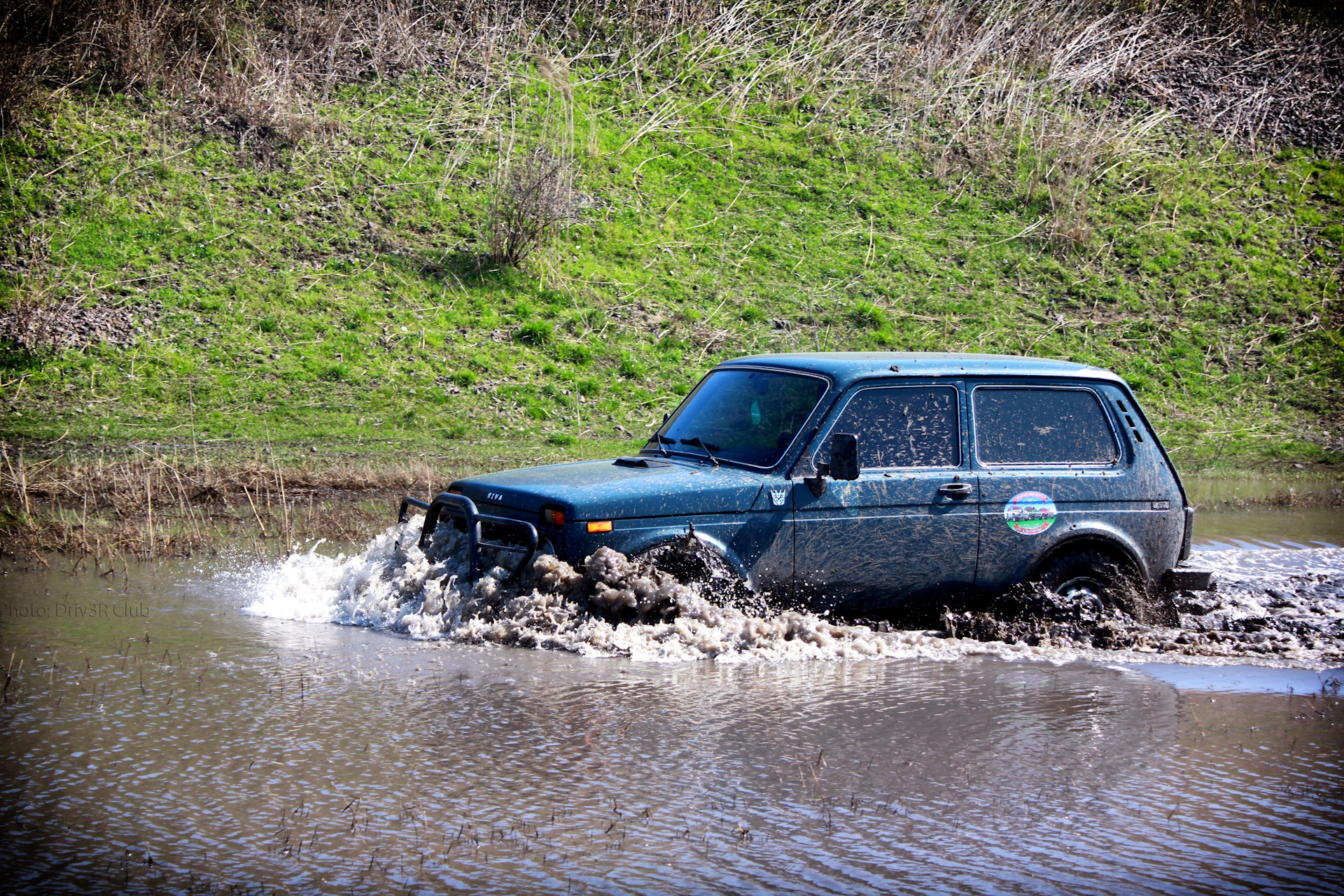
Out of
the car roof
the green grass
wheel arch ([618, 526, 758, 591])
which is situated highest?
the green grass

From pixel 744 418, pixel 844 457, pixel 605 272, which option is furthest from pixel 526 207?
pixel 844 457

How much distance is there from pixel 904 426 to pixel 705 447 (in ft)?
4.00

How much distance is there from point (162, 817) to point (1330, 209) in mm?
27997

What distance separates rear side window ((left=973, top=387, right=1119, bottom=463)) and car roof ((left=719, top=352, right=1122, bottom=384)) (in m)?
0.13

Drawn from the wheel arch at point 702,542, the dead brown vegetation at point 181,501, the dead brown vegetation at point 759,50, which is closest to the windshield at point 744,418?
the wheel arch at point 702,542

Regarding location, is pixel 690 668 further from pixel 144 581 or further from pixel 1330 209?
pixel 1330 209

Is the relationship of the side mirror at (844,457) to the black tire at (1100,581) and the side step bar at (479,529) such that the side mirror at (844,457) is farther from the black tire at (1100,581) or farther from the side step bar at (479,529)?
the side step bar at (479,529)

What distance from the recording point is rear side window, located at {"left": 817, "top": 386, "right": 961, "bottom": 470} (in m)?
7.55

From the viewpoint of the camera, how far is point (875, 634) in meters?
7.61

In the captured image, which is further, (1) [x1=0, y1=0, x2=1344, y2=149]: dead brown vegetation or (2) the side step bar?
(1) [x1=0, y1=0, x2=1344, y2=149]: dead brown vegetation

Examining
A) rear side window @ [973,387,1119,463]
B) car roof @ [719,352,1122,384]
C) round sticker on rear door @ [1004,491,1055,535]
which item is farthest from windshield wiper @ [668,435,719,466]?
round sticker on rear door @ [1004,491,1055,535]

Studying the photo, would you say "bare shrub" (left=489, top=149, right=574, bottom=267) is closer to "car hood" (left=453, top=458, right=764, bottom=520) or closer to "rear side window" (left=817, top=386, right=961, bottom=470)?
"car hood" (left=453, top=458, right=764, bottom=520)

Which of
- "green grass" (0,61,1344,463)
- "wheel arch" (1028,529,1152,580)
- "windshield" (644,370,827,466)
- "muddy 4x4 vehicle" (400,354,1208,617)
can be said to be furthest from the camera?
"green grass" (0,61,1344,463)

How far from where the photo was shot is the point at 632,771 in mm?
5211
